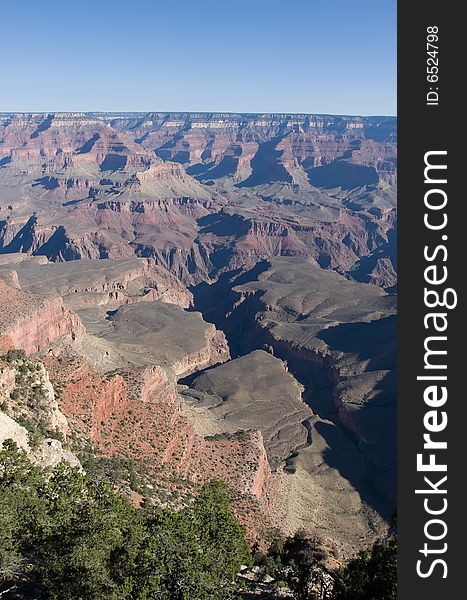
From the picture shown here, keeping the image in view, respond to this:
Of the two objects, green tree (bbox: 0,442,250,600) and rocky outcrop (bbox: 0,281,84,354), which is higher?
rocky outcrop (bbox: 0,281,84,354)

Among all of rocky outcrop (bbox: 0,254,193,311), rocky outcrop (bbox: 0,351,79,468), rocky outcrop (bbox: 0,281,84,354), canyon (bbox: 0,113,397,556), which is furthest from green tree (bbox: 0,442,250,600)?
rocky outcrop (bbox: 0,254,193,311)

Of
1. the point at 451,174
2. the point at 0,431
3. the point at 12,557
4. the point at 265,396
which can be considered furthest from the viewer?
the point at 265,396

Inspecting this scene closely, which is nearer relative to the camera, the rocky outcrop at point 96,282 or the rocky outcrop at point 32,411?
the rocky outcrop at point 32,411

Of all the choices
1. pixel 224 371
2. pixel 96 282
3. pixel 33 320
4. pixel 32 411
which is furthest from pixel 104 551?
pixel 96 282

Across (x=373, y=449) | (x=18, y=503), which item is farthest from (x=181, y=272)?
(x=18, y=503)

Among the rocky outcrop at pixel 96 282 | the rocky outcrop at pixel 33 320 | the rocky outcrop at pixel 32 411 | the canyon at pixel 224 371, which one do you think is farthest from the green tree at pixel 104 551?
the rocky outcrop at pixel 96 282

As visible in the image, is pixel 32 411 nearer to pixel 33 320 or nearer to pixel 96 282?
pixel 33 320

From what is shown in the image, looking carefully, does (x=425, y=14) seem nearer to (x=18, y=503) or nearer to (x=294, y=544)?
(x=18, y=503)

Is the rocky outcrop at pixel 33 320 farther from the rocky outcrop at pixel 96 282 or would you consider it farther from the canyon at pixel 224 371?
the rocky outcrop at pixel 96 282

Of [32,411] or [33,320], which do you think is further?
[33,320]

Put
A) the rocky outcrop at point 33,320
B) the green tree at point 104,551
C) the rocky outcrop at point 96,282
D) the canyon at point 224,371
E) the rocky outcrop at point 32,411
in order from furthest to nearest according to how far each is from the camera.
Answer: the rocky outcrop at point 96,282, the rocky outcrop at point 33,320, the canyon at point 224,371, the rocky outcrop at point 32,411, the green tree at point 104,551

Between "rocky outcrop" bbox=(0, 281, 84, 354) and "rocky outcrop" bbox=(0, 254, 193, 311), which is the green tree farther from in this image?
"rocky outcrop" bbox=(0, 254, 193, 311)
